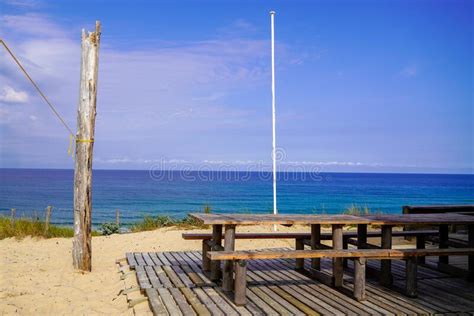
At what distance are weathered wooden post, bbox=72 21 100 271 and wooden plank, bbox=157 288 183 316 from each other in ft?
7.44

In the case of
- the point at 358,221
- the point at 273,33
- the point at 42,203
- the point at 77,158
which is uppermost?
the point at 273,33

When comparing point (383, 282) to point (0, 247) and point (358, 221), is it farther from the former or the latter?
point (0, 247)

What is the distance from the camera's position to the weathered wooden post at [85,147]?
7.59m

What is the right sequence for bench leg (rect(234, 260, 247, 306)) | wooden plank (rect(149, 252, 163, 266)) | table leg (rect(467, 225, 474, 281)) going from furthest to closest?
wooden plank (rect(149, 252, 163, 266)) < table leg (rect(467, 225, 474, 281)) < bench leg (rect(234, 260, 247, 306))

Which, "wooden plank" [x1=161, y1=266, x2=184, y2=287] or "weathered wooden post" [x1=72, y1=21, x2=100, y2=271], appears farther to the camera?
"weathered wooden post" [x1=72, y1=21, x2=100, y2=271]

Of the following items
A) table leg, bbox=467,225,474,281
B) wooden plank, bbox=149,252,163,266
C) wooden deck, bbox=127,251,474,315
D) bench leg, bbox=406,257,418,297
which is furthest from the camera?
wooden plank, bbox=149,252,163,266

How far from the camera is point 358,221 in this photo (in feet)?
18.0

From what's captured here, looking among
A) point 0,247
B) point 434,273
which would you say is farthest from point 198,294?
point 0,247

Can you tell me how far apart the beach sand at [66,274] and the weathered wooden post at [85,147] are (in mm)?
419

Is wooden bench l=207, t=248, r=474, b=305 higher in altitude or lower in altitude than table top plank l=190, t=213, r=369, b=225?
lower

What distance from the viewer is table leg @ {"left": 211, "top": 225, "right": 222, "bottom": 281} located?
20.0 ft

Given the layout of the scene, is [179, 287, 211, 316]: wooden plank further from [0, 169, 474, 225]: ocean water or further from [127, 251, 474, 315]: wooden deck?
[0, 169, 474, 225]: ocean water

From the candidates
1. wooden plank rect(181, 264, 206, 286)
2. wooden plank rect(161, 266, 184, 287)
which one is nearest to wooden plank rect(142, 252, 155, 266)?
wooden plank rect(161, 266, 184, 287)

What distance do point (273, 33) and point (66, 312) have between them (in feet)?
30.3
